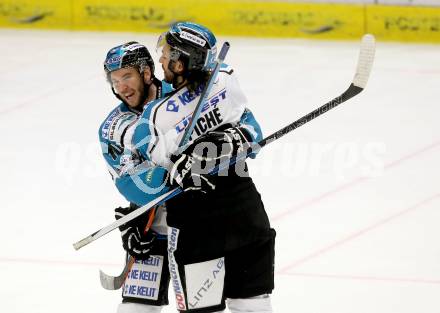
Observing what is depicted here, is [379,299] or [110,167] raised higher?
[110,167]

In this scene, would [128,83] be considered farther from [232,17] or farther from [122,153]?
[232,17]

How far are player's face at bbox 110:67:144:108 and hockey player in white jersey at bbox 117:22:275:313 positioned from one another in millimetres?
296

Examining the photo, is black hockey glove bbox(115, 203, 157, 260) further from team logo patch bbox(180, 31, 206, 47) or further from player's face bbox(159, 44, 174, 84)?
team logo patch bbox(180, 31, 206, 47)

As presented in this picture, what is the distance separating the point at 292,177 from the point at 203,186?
→ 9.49 ft

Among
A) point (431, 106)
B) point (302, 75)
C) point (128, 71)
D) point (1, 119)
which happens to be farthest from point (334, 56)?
point (128, 71)

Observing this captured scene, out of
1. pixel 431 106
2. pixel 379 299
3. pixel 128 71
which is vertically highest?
pixel 128 71

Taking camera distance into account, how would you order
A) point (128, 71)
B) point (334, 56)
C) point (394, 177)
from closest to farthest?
point (128, 71), point (394, 177), point (334, 56)

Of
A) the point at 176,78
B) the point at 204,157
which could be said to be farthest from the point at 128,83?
the point at 204,157

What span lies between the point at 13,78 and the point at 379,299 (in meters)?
4.67

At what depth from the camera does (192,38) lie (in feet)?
10.5

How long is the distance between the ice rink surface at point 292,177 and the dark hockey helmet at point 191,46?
1490 mm

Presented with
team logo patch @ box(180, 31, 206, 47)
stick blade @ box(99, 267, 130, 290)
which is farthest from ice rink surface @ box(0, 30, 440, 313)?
team logo patch @ box(180, 31, 206, 47)

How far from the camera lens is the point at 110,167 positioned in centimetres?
357

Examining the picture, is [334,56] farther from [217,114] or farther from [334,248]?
[217,114]
